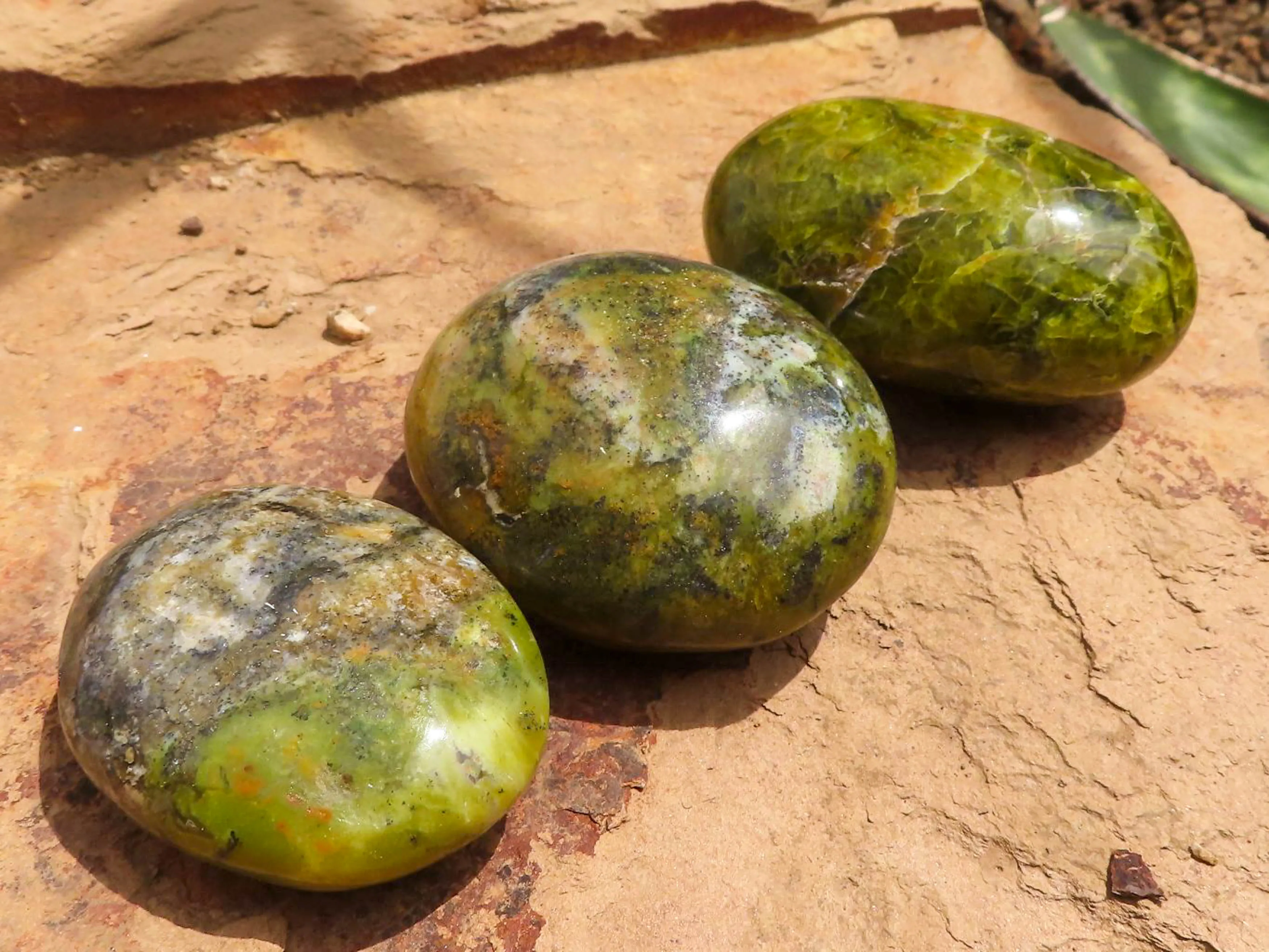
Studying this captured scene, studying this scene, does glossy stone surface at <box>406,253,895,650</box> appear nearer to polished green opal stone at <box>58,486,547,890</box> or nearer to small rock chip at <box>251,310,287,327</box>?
polished green opal stone at <box>58,486,547,890</box>

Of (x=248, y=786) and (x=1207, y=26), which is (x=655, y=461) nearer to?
(x=248, y=786)

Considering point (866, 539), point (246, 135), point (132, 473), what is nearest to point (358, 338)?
point (132, 473)

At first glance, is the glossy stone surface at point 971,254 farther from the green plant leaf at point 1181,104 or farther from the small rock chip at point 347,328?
the green plant leaf at point 1181,104

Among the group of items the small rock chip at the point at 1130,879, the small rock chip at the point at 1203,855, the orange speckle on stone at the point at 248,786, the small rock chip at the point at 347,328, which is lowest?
the small rock chip at the point at 1130,879

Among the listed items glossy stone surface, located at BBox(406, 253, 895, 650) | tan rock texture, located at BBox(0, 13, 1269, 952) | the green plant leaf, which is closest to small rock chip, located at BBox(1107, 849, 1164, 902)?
tan rock texture, located at BBox(0, 13, 1269, 952)

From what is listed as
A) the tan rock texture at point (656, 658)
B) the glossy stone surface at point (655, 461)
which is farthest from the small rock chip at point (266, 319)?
the glossy stone surface at point (655, 461)

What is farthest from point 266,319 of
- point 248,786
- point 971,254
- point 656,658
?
point 971,254
